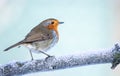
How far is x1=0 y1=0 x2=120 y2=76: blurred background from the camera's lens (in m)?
1.37

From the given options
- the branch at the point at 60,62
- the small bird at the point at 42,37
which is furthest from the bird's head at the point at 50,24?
the branch at the point at 60,62

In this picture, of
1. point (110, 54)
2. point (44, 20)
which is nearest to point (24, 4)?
point (44, 20)

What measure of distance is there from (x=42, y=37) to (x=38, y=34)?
0.02 metres

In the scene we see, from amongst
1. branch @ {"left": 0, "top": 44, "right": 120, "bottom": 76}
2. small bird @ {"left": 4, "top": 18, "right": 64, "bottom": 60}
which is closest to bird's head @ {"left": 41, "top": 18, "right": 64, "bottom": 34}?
small bird @ {"left": 4, "top": 18, "right": 64, "bottom": 60}

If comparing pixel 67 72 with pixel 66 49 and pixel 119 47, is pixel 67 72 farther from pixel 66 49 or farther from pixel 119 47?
pixel 119 47

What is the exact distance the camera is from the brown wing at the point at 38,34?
1.31 meters

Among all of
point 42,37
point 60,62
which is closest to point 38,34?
point 42,37

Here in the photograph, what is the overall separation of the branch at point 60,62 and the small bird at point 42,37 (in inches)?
1.6

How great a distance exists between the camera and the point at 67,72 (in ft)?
4.58

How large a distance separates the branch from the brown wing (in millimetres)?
86

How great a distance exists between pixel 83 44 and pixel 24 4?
0.27 meters

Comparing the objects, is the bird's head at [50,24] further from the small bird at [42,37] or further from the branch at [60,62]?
the branch at [60,62]

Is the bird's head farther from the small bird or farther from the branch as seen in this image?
the branch

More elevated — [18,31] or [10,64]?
[18,31]
